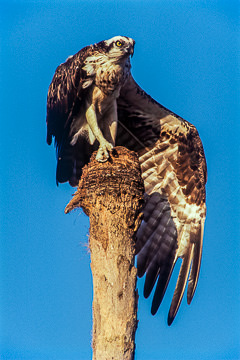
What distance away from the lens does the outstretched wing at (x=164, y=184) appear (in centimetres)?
1103

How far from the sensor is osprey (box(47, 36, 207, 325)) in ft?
32.3

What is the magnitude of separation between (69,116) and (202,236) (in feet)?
11.0

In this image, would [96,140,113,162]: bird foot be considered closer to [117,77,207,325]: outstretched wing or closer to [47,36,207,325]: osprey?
[47,36,207,325]: osprey

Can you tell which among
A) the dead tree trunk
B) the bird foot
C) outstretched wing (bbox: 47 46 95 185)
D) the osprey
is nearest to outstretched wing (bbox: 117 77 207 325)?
the osprey

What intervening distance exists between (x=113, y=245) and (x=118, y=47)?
3615mm

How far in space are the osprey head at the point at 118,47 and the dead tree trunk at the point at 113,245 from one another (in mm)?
2159

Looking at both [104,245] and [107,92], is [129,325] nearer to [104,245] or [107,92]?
[104,245]

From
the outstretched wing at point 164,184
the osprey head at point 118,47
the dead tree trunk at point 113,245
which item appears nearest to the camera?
the dead tree trunk at point 113,245

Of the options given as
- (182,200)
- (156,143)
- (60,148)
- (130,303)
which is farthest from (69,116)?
(130,303)

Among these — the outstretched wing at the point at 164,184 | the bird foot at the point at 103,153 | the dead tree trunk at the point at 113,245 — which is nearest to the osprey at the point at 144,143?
the outstretched wing at the point at 164,184

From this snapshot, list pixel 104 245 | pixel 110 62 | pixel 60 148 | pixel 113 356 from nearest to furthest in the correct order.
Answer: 1. pixel 113 356
2. pixel 104 245
3. pixel 110 62
4. pixel 60 148

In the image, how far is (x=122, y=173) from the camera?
26.0 feet

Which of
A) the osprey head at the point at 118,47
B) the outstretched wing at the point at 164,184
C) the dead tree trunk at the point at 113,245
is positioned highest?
the osprey head at the point at 118,47

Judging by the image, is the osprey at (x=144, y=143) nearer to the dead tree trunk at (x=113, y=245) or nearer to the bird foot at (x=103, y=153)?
the bird foot at (x=103, y=153)
